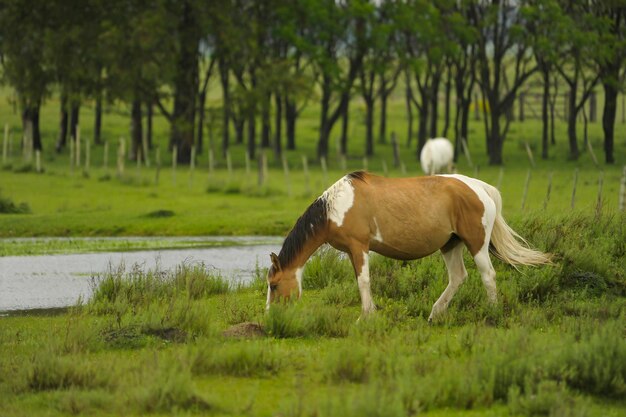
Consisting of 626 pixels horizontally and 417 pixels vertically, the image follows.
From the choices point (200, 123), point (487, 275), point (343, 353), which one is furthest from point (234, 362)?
point (200, 123)

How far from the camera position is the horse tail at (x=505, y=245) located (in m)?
13.2

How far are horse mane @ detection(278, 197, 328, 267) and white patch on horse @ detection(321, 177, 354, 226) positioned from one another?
61mm

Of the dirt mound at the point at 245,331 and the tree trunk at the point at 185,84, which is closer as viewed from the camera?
the dirt mound at the point at 245,331

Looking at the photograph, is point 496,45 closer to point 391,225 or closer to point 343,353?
point 391,225

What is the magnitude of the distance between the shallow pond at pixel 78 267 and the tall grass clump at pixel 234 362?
5.16 m

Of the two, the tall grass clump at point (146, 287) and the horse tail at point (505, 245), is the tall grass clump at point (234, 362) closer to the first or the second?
the tall grass clump at point (146, 287)

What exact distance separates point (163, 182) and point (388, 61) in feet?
58.2

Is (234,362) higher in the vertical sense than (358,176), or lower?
lower

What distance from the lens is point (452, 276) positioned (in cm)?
1298

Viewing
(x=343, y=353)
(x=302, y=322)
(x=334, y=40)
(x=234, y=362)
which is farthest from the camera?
(x=334, y=40)

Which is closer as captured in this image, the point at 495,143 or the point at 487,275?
the point at 487,275

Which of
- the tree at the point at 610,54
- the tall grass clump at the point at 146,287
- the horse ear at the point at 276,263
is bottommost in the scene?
the tall grass clump at the point at 146,287

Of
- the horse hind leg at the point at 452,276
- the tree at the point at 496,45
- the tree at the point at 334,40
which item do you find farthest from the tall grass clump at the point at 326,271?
the tree at the point at 334,40

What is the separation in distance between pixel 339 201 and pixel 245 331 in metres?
1.79
